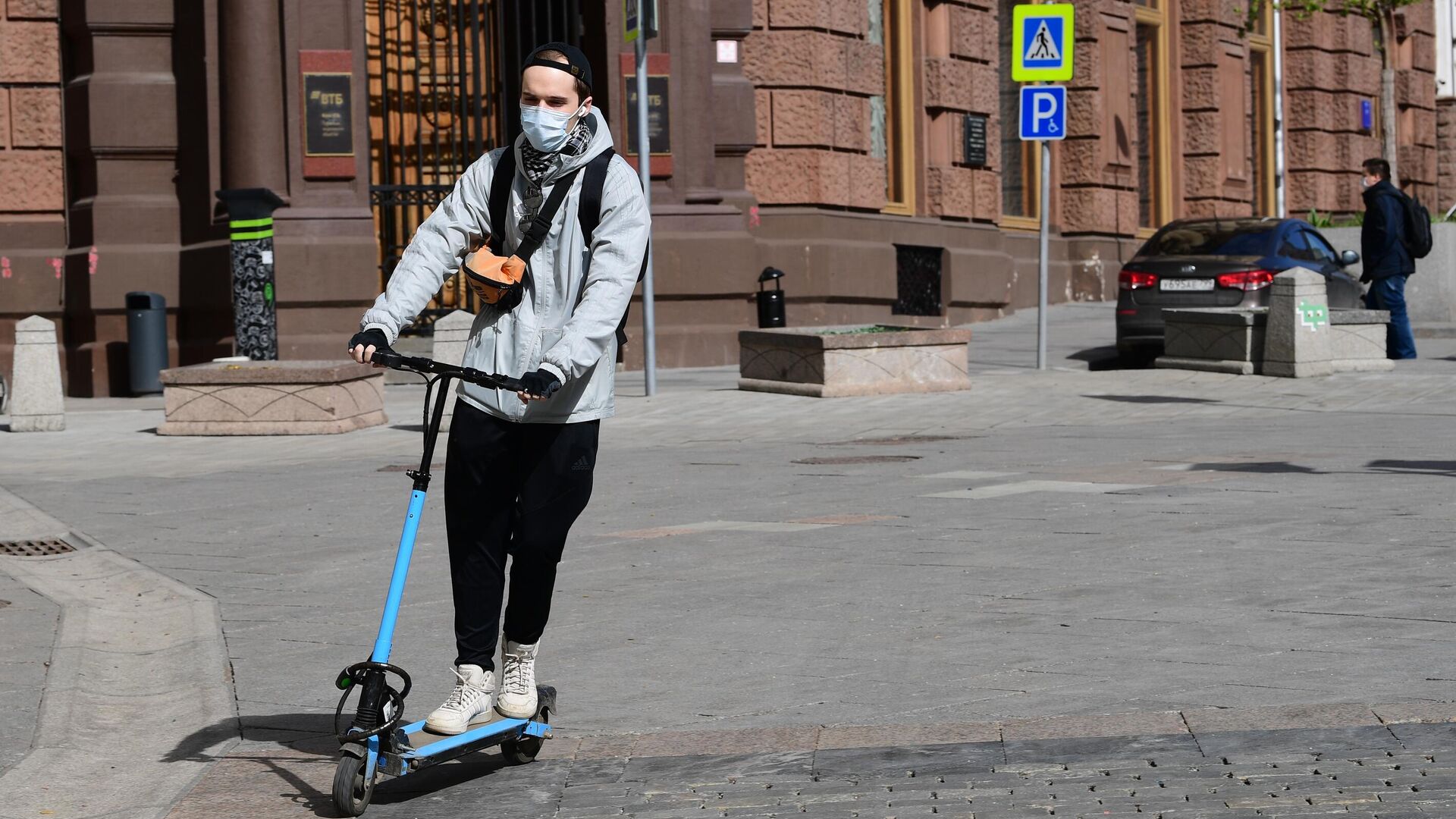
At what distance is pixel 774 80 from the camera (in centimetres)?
2083

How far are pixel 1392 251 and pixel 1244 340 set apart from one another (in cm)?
291

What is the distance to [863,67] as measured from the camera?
71.4ft

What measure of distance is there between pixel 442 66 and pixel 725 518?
1172cm

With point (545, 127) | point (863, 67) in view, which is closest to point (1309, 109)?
point (863, 67)

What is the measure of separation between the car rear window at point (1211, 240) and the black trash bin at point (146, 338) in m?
8.77

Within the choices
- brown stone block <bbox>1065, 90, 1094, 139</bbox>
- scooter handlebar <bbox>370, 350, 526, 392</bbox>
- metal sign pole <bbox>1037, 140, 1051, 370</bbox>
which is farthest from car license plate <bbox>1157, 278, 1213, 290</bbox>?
scooter handlebar <bbox>370, 350, 526, 392</bbox>

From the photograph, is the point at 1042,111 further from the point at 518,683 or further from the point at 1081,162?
the point at 518,683

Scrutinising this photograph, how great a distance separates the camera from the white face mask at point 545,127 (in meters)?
4.72

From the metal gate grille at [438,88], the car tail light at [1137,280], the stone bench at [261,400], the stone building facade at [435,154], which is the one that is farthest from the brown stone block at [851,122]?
the stone bench at [261,400]

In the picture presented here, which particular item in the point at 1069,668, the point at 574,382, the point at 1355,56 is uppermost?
the point at 1355,56

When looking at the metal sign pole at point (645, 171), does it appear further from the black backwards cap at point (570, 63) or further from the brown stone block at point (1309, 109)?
the brown stone block at point (1309, 109)

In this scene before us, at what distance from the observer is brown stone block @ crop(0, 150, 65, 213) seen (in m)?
19.2

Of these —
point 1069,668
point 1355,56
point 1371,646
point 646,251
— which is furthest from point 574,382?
point 1355,56

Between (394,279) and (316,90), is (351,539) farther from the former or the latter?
(316,90)
